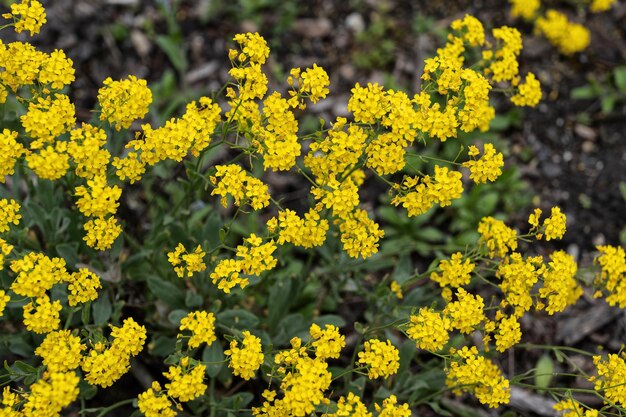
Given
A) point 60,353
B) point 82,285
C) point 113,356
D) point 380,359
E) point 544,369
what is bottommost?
point 544,369

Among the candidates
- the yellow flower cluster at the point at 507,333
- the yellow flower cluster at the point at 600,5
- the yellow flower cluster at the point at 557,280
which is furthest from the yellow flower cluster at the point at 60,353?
the yellow flower cluster at the point at 600,5

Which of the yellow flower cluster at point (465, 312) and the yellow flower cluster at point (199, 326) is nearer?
the yellow flower cluster at point (199, 326)

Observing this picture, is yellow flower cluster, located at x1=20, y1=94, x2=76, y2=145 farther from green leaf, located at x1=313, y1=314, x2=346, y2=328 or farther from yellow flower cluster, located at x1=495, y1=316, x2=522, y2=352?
yellow flower cluster, located at x1=495, y1=316, x2=522, y2=352

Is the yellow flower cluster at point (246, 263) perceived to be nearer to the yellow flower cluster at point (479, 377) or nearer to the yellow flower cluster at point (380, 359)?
the yellow flower cluster at point (380, 359)

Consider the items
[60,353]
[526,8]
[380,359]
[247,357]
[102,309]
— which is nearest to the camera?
[60,353]

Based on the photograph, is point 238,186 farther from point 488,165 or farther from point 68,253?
point 488,165

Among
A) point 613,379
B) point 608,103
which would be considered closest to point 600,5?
point 608,103

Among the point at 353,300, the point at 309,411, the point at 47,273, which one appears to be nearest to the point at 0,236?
the point at 47,273
